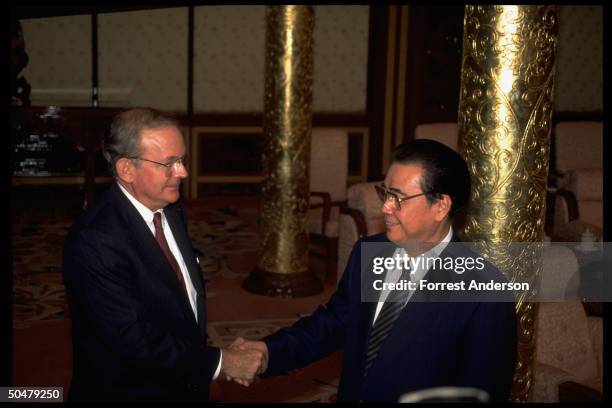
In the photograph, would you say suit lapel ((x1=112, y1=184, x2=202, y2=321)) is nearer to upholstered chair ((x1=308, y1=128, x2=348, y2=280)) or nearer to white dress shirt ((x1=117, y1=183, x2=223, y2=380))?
white dress shirt ((x1=117, y1=183, x2=223, y2=380))

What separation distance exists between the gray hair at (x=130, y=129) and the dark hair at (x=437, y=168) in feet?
2.71

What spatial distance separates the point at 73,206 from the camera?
381 inches

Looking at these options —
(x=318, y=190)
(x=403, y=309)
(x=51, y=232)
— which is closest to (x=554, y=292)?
(x=403, y=309)

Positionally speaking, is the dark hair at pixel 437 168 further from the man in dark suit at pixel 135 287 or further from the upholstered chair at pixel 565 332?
the upholstered chair at pixel 565 332

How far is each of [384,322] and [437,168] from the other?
0.47 m

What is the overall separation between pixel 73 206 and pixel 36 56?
2.02 m

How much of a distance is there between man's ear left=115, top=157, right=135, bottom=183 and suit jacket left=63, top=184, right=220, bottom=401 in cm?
6

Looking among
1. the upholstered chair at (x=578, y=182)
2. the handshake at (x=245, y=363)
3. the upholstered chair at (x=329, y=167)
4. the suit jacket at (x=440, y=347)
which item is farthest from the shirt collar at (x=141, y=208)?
the upholstered chair at (x=578, y=182)

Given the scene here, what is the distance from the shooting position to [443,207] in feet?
7.48

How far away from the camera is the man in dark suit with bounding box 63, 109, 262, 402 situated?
2420 mm

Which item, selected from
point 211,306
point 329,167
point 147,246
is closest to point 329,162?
point 329,167

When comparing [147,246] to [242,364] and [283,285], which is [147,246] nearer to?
[242,364]

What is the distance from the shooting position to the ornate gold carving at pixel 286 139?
20.2 ft

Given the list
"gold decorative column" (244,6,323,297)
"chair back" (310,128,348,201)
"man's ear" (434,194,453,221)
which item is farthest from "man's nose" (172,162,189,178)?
"chair back" (310,128,348,201)
